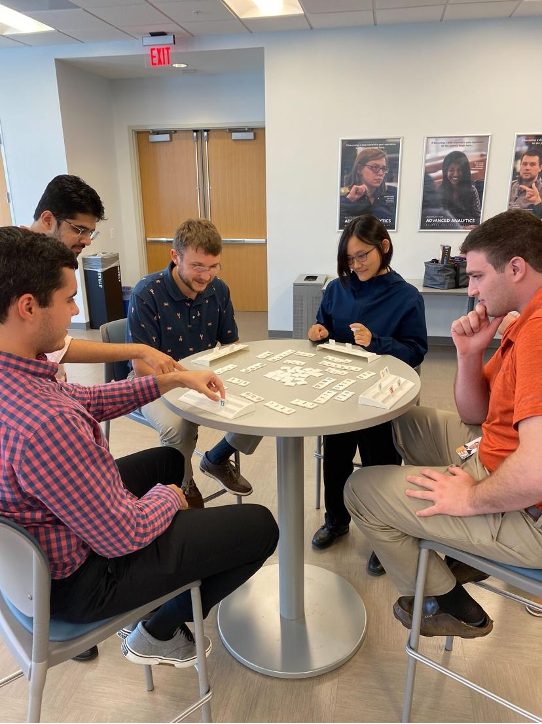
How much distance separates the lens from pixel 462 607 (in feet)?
4.78

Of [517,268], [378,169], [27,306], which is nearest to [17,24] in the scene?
[378,169]

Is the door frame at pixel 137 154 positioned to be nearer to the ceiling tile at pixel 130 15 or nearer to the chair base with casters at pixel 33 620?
the ceiling tile at pixel 130 15

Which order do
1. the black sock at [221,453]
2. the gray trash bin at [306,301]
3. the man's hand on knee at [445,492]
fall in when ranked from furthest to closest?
the gray trash bin at [306,301], the black sock at [221,453], the man's hand on knee at [445,492]

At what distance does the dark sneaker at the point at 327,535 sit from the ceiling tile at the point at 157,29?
14.4 ft

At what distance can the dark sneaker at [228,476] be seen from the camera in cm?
248

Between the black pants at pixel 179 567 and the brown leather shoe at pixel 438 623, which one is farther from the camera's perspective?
the brown leather shoe at pixel 438 623

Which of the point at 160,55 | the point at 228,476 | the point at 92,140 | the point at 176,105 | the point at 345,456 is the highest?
the point at 160,55

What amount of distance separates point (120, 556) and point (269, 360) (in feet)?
3.22

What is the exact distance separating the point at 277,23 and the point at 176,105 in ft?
6.76

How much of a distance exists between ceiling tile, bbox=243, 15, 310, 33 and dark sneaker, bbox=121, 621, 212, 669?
4.59 meters

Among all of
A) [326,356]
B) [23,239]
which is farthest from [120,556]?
[326,356]

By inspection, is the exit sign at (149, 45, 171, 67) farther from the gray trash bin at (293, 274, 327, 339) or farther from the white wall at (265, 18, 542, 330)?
the gray trash bin at (293, 274, 327, 339)

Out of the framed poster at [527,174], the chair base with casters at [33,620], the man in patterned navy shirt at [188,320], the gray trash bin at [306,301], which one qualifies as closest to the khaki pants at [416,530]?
the chair base with casters at [33,620]

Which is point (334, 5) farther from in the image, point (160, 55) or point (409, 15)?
point (160, 55)
